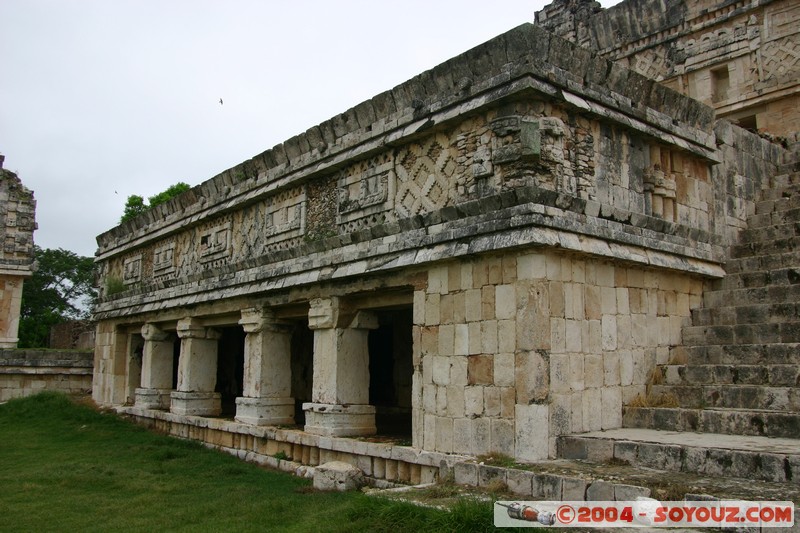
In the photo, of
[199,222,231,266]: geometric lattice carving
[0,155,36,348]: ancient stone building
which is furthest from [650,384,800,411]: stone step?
[0,155,36,348]: ancient stone building

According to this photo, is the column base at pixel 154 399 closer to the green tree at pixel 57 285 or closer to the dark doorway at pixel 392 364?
the dark doorway at pixel 392 364

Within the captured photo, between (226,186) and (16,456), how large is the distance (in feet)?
17.3

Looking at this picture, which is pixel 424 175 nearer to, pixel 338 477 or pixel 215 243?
pixel 338 477

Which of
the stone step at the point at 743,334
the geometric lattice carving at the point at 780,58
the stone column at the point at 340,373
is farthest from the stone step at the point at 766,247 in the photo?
the stone column at the point at 340,373

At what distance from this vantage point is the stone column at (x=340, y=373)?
8414mm

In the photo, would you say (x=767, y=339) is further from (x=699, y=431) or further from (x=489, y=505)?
(x=489, y=505)

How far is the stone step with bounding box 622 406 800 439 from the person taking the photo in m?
5.56

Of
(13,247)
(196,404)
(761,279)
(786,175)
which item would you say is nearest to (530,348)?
(761,279)

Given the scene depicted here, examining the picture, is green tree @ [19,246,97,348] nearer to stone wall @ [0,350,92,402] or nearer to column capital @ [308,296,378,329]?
stone wall @ [0,350,92,402]

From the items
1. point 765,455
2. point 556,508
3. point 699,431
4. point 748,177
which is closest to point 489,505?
point 556,508

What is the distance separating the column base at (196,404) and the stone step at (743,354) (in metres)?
7.87

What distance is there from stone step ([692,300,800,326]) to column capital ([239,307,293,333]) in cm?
562

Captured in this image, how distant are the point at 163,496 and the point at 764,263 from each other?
730 cm

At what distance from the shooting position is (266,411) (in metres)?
9.94
